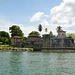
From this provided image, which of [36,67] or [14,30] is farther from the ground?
[14,30]

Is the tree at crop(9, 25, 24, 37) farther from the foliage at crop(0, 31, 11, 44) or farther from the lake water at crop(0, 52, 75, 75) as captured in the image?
the lake water at crop(0, 52, 75, 75)

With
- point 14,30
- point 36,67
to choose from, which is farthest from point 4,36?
point 36,67

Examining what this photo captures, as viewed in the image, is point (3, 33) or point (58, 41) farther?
point (3, 33)

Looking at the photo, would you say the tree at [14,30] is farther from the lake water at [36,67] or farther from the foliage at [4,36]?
the lake water at [36,67]

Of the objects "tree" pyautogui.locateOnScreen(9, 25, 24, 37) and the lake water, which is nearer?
the lake water

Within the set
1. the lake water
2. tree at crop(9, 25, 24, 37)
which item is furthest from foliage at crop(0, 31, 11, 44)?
the lake water

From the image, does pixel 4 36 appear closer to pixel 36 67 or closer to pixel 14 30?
pixel 14 30

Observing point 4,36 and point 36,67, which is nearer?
point 36,67

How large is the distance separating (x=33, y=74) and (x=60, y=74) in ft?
14.6

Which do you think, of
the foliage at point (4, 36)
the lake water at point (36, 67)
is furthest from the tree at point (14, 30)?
the lake water at point (36, 67)

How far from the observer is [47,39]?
9606 cm

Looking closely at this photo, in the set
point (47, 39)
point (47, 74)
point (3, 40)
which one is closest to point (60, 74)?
point (47, 74)

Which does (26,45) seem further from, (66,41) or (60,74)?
(60,74)

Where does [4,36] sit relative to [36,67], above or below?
above
